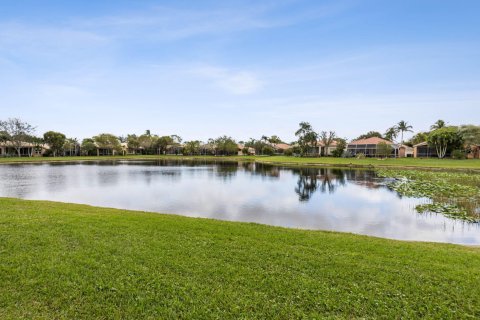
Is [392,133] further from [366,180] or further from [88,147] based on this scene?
[88,147]

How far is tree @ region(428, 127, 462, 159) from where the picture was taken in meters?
65.4

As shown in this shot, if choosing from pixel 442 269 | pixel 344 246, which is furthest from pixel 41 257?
pixel 442 269

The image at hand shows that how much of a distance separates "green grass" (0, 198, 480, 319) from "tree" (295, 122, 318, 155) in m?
73.0

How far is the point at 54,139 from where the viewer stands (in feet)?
262

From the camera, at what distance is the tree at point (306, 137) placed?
3132 inches

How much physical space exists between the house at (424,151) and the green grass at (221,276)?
77.7 metres

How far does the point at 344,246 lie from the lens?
25.2ft

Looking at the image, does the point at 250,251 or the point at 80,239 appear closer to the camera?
the point at 250,251

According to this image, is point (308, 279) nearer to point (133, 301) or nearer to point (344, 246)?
point (344, 246)

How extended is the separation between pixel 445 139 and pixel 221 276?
76.6 meters

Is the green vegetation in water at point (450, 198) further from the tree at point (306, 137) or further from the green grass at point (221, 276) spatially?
the tree at point (306, 137)

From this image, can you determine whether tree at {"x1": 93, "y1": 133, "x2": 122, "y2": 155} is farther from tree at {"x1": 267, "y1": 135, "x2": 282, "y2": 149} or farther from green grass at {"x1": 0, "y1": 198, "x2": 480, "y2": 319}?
green grass at {"x1": 0, "y1": 198, "x2": 480, "y2": 319}

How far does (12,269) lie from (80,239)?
6.14ft

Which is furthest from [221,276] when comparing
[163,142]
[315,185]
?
[163,142]
